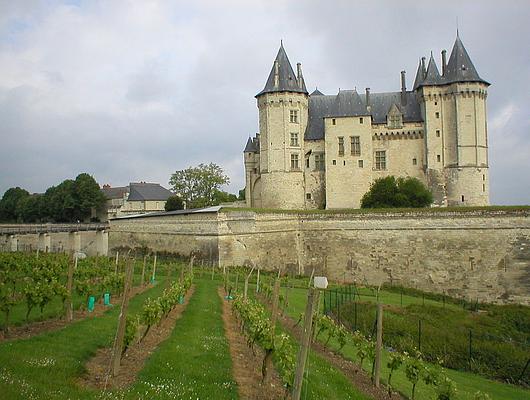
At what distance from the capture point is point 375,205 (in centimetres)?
3681

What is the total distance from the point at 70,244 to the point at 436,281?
27902mm

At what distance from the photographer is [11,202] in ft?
249

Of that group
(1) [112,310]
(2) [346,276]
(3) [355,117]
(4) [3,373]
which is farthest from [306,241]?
(4) [3,373]

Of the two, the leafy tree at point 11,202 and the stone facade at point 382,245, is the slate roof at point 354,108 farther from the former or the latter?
the leafy tree at point 11,202

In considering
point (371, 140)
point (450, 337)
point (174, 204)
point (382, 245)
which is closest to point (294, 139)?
point (371, 140)

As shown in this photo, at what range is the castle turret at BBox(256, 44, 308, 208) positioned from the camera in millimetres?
40188

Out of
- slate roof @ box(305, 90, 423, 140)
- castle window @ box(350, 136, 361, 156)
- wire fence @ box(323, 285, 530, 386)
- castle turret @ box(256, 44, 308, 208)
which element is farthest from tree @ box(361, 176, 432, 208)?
wire fence @ box(323, 285, 530, 386)

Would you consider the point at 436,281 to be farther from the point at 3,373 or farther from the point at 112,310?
Result: the point at 3,373

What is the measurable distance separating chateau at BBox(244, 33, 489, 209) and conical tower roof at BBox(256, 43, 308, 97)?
0.08 m

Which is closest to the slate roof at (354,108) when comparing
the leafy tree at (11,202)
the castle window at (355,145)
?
the castle window at (355,145)

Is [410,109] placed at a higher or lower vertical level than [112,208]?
higher

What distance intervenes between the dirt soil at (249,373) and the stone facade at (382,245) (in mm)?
19699

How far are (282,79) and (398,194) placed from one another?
42.7 feet

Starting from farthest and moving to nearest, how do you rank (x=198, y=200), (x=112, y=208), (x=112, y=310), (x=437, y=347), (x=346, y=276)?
(x=112, y=208) < (x=198, y=200) < (x=346, y=276) < (x=437, y=347) < (x=112, y=310)
